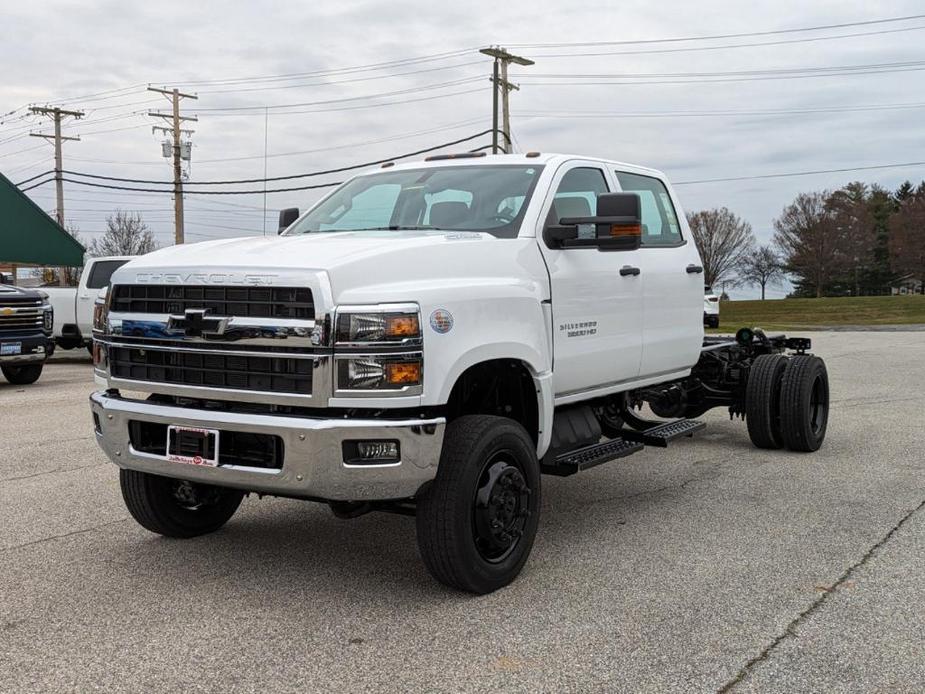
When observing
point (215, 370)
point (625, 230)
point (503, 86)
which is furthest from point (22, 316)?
point (503, 86)

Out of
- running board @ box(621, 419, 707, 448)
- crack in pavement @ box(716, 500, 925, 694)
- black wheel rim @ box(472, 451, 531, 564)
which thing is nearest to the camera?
crack in pavement @ box(716, 500, 925, 694)

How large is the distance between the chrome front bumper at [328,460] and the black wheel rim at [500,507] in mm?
360

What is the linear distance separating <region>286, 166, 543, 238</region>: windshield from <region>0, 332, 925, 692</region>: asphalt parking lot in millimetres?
1784

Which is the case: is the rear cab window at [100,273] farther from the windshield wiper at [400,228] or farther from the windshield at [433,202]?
the windshield wiper at [400,228]

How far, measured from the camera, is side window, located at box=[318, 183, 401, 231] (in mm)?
5410

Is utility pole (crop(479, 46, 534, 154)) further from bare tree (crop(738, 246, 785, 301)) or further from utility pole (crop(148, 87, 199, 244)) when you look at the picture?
bare tree (crop(738, 246, 785, 301))

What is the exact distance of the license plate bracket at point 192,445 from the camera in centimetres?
402

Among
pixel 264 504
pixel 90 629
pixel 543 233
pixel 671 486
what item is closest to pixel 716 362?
pixel 671 486

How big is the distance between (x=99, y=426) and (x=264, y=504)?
1.70 metres

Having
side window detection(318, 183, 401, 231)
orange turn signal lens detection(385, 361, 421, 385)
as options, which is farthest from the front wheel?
side window detection(318, 183, 401, 231)

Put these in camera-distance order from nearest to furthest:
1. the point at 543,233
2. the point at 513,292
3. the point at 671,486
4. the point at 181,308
Result: the point at 181,308, the point at 513,292, the point at 543,233, the point at 671,486

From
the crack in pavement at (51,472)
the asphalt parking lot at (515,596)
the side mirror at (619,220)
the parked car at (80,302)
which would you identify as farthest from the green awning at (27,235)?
the side mirror at (619,220)

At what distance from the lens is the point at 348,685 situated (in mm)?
3346

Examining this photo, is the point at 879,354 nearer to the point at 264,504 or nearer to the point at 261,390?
the point at 264,504
